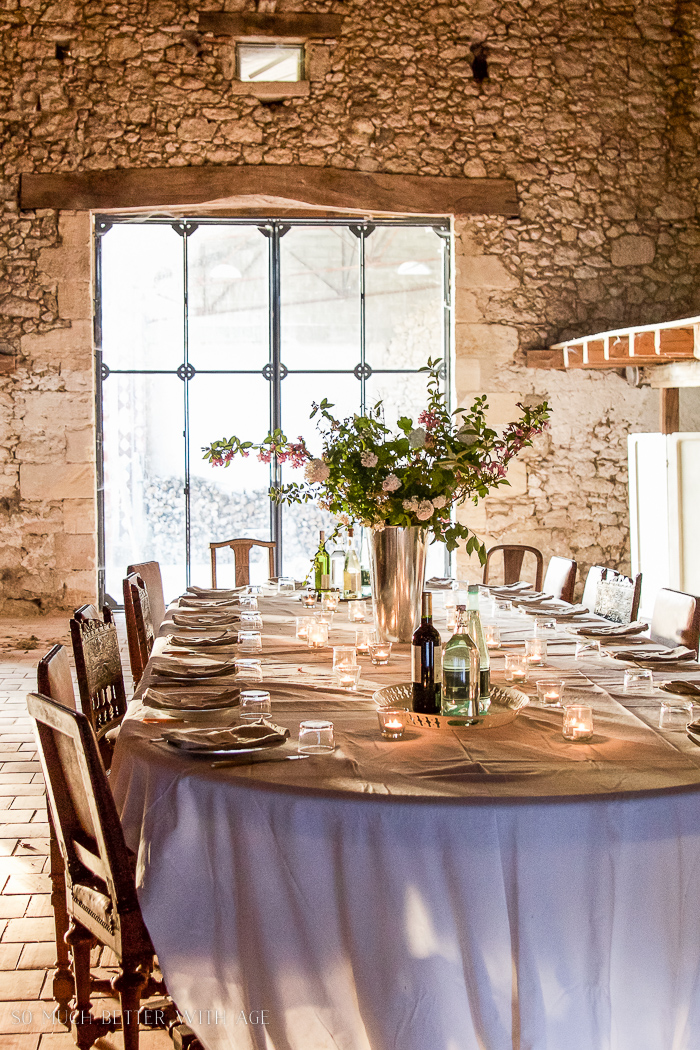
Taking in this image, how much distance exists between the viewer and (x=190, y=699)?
234cm

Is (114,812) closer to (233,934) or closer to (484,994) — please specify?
(233,934)

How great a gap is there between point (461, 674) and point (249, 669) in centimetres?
70

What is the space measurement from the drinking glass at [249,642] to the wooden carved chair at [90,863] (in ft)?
3.11

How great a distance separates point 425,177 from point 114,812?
586 centimetres

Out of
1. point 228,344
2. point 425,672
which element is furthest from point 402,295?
point 425,672

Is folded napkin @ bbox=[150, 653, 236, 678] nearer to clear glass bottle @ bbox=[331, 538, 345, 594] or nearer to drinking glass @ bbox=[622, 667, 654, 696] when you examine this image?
drinking glass @ bbox=[622, 667, 654, 696]

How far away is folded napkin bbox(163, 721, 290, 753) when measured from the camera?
1892 mm

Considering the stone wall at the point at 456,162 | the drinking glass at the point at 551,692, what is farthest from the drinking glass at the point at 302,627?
the stone wall at the point at 456,162

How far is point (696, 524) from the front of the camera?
18.5 feet

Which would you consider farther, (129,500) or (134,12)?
(129,500)

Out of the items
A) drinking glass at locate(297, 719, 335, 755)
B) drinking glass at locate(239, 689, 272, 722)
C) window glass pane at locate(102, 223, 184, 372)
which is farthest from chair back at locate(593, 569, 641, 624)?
window glass pane at locate(102, 223, 184, 372)

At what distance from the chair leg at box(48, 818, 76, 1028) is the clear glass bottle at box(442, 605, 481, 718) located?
107cm

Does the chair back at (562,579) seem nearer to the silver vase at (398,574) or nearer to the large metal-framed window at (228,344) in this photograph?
the silver vase at (398,574)

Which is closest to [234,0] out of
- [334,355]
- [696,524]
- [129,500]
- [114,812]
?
[334,355]
